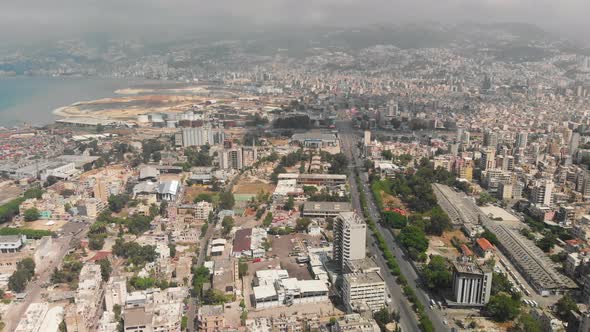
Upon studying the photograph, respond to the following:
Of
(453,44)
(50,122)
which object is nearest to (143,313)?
(50,122)

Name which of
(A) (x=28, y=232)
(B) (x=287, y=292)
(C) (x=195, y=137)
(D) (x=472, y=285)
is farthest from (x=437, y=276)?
(C) (x=195, y=137)

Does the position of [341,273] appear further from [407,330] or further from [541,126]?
[541,126]

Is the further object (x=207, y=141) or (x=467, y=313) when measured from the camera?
(x=207, y=141)

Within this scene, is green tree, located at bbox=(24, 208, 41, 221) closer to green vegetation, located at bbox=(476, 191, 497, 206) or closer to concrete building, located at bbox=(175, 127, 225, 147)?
concrete building, located at bbox=(175, 127, 225, 147)

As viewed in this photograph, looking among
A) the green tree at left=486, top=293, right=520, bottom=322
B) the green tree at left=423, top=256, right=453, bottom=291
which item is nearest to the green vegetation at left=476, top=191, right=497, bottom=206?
the green tree at left=423, top=256, right=453, bottom=291

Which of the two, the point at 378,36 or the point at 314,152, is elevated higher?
the point at 378,36

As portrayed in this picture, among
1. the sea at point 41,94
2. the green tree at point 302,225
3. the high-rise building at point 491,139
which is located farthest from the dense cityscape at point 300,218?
the sea at point 41,94

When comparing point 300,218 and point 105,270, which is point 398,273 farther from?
point 105,270
